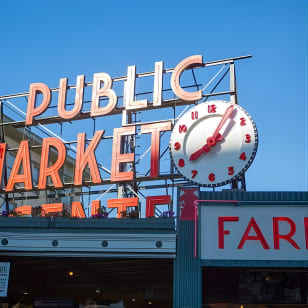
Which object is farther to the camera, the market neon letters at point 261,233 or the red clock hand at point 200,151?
the red clock hand at point 200,151

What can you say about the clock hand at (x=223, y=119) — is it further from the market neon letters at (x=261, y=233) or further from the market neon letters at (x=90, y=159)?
the market neon letters at (x=261, y=233)

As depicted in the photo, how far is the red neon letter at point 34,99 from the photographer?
41.4 m

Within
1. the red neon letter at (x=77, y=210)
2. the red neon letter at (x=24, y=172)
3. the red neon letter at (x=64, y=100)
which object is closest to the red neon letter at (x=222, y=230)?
the red neon letter at (x=77, y=210)

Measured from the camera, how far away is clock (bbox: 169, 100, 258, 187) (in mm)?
29297

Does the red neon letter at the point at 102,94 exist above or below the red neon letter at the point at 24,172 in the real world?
above

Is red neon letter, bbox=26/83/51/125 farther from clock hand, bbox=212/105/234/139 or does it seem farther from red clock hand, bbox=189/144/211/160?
clock hand, bbox=212/105/234/139

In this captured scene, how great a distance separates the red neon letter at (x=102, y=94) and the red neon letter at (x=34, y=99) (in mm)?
3813

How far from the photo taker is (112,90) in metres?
39.9

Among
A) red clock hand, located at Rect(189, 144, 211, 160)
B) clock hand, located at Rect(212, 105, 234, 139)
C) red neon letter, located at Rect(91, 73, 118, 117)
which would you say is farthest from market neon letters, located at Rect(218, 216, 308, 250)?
red neon letter, located at Rect(91, 73, 118, 117)

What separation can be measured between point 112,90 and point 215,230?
66.0 ft

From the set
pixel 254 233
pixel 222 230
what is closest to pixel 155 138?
pixel 222 230

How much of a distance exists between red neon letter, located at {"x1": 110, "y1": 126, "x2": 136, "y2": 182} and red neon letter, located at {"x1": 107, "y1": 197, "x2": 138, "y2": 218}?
2449 millimetres

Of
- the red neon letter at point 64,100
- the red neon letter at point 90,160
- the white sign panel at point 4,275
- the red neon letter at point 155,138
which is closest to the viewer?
the white sign panel at point 4,275

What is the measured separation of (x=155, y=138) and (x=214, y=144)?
6.68 m
